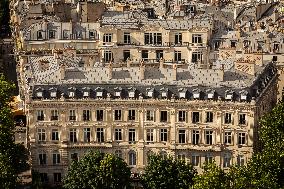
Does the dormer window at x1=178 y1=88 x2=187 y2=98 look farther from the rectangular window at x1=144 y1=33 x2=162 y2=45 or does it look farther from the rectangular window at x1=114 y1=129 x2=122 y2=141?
the rectangular window at x1=144 y1=33 x2=162 y2=45

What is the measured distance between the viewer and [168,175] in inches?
4734

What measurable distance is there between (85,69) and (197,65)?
17.6 m

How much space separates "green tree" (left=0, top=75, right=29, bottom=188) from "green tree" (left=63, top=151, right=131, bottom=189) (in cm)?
778

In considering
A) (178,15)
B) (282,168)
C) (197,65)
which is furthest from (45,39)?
(282,168)

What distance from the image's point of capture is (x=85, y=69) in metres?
134

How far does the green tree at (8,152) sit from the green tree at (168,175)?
1847cm

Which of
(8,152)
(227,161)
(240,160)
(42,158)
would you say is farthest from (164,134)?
(8,152)

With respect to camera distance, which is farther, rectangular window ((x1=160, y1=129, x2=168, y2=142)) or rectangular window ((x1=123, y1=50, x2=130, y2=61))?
rectangular window ((x1=123, y1=50, x2=130, y2=61))

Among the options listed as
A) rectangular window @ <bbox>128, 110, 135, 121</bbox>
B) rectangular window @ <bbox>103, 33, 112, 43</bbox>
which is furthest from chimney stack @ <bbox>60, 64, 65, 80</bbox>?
rectangular window @ <bbox>103, 33, 112, 43</bbox>

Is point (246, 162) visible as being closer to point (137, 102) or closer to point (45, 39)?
point (137, 102)

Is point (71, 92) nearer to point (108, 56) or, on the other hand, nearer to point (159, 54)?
point (108, 56)

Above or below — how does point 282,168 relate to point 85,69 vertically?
below

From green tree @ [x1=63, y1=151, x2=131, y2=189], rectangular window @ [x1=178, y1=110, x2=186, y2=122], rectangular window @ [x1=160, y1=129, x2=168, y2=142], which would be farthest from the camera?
rectangular window @ [x1=160, y1=129, x2=168, y2=142]

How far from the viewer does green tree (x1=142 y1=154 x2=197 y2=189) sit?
120 m
